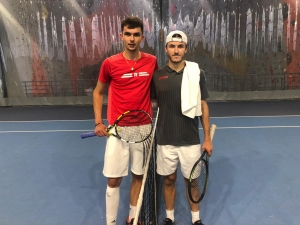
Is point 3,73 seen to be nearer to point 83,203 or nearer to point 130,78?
point 83,203

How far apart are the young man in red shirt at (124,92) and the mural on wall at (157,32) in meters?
5.64

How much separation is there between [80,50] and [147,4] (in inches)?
88.3

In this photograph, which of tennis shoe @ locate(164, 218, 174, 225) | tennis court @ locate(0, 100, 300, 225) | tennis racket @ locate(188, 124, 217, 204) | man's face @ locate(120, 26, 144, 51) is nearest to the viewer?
man's face @ locate(120, 26, 144, 51)

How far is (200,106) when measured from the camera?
6.37 feet

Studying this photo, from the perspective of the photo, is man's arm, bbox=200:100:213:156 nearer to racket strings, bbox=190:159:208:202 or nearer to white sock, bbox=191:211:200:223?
racket strings, bbox=190:159:208:202

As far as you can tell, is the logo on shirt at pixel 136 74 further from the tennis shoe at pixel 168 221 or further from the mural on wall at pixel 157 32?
the mural on wall at pixel 157 32

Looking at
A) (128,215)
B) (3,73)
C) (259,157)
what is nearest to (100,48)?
(3,73)

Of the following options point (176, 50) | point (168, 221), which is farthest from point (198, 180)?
point (176, 50)

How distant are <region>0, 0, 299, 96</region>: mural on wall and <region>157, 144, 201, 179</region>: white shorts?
226 inches

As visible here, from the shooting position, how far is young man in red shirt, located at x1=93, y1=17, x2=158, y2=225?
1868 millimetres

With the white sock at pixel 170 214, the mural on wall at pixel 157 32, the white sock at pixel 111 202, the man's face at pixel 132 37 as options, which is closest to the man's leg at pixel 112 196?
the white sock at pixel 111 202

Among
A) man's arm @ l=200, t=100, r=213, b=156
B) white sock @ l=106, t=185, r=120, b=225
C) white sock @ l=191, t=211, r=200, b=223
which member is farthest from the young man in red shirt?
white sock @ l=191, t=211, r=200, b=223

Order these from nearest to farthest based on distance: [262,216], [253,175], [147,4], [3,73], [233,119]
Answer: [262,216], [253,175], [233,119], [147,4], [3,73]

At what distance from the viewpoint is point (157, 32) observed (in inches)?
288
